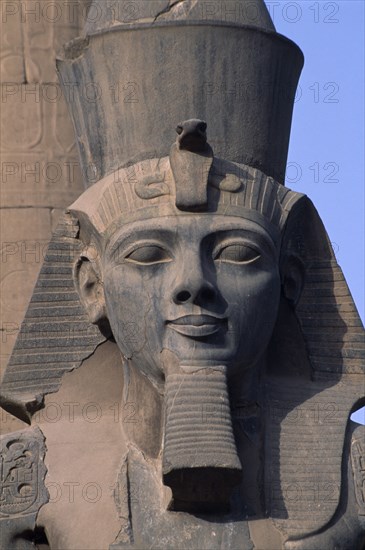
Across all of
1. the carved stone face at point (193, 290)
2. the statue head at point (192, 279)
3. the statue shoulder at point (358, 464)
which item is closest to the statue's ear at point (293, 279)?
the statue head at point (192, 279)

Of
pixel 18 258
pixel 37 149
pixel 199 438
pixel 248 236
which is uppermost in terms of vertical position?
pixel 248 236

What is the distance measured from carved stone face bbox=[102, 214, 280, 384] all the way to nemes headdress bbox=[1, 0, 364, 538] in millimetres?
99

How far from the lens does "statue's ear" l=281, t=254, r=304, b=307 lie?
11953 mm

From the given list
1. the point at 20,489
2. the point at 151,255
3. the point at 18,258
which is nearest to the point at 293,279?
the point at 151,255

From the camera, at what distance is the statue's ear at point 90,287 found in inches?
467

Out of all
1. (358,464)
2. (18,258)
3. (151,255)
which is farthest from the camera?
(18,258)

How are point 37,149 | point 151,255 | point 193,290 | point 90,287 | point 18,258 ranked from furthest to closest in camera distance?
point 37,149 < point 18,258 < point 90,287 < point 151,255 < point 193,290

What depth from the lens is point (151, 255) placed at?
11516 millimetres

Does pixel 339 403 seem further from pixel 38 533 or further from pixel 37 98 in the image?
pixel 37 98

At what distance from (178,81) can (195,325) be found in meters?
1.15

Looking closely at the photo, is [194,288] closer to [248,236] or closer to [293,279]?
[248,236]

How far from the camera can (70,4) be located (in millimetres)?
13648

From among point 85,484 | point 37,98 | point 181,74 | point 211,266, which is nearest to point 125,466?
point 85,484

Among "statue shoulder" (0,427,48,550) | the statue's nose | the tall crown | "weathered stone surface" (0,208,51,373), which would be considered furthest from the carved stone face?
"weathered stone surface" (0,208,51,373)
